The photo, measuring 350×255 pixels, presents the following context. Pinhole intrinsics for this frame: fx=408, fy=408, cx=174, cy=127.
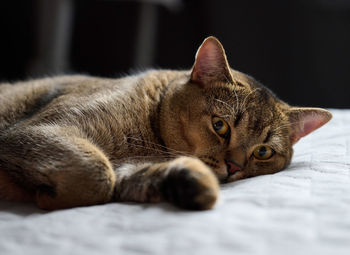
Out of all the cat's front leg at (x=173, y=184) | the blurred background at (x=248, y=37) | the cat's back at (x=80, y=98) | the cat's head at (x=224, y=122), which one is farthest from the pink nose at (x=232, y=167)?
the blurred background at (x=248, y=37)

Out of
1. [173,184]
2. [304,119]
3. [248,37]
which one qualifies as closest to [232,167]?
[173,184]

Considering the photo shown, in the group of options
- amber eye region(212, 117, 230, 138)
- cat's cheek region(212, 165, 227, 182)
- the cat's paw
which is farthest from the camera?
amber eye region(212, 117, 230, 138)

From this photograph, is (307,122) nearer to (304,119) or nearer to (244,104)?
(304,119)

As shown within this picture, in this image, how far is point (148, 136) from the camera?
6.16 ft

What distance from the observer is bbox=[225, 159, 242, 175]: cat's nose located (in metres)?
1.71

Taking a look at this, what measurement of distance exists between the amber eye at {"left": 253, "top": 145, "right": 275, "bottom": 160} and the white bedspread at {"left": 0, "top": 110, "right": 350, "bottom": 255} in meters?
0.37

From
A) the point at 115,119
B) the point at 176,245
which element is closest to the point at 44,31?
the point at 115,119

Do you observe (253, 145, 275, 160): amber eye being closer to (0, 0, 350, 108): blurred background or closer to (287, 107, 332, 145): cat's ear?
(287, 107, 332, 145): cat's ear

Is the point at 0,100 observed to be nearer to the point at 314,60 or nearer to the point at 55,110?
the point at 55,110

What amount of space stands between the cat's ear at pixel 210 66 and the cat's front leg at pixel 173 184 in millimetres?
604

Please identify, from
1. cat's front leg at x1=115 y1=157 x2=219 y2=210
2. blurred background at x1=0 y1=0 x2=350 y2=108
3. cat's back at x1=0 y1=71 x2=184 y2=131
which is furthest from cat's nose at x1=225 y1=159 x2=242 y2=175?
blurred background at x1=0 y1=0 x2=350 y2=108

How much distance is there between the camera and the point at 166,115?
1.91 m

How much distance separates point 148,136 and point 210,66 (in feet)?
1.47

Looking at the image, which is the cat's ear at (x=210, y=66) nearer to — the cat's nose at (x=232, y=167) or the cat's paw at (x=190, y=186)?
the cat's nose at (x=232, y=167)
